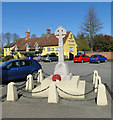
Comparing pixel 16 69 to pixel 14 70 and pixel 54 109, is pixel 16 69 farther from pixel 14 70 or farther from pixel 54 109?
pixel 54 109

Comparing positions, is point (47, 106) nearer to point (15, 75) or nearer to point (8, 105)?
point (8, 105)

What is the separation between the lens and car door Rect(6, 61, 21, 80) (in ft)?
29.8

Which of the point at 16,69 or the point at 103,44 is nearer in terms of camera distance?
Result: the point at 16,69

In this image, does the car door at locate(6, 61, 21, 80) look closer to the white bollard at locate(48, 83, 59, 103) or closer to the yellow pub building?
the white bollard at locate(48, 83, 59, 103)

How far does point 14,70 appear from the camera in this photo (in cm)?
927

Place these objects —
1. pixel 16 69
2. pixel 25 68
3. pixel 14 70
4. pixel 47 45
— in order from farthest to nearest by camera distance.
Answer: pixel 47 45 < pixel 25 68 < pixel 16 69 < pixel 14 70

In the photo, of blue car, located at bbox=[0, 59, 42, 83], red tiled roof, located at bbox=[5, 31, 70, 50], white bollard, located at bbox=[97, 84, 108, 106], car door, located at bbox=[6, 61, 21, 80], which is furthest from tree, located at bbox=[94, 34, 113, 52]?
white bollard, located at bbox=[97, 84, 108, 106]

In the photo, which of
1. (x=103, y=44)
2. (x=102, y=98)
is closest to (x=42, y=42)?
(x=103, y=44)

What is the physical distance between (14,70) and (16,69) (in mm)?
168

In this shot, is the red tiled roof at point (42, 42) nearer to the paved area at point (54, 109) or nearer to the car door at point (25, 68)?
the car door at point (25, 68)

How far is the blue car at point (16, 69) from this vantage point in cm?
896

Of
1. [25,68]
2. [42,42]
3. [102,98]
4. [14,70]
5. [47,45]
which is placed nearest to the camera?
[102,98]

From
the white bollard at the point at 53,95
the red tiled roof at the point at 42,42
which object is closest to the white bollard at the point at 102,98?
the white bollard at the point at 53,95

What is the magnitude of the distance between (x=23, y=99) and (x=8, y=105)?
2.75ft
